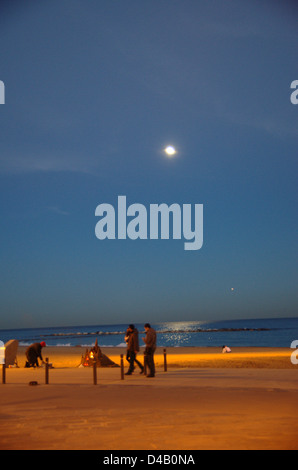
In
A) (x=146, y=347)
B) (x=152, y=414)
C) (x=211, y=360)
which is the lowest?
(x=211, y=360)

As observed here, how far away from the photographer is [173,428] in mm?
8344

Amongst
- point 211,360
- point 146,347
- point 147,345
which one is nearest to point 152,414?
point 146,347

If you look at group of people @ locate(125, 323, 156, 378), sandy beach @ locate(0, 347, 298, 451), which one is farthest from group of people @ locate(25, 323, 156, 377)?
sandy beach @ locate(0, 347, 298, 451)

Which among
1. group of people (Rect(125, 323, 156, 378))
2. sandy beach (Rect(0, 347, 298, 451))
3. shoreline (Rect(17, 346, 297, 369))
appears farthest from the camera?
shoreline (Rect(17, 346, 297, 369))

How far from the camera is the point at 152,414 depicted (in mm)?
9805

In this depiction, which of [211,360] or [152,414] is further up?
[152,414]

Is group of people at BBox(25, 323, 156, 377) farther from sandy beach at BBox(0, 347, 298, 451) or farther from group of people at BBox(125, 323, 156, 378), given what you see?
sandy beach at BBox(0, 347, 298, 451)

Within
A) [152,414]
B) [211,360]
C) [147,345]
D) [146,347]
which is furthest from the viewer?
[211,360]

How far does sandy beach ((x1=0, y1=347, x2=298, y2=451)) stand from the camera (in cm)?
740

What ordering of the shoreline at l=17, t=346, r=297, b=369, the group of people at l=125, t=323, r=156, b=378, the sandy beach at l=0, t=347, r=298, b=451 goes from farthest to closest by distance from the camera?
the shoreline at l=17, t=346, r=297, b=369 < the group of people at l=125, t=323, r=156, b=378 < the sandy beach at l=0, t=347, r=298, b=451

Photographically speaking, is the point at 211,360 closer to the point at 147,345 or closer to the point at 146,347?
the point at 147,345

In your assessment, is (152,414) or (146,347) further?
(146,347)

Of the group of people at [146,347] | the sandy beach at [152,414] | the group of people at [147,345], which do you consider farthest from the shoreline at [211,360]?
the sandy beach at [152,414]
